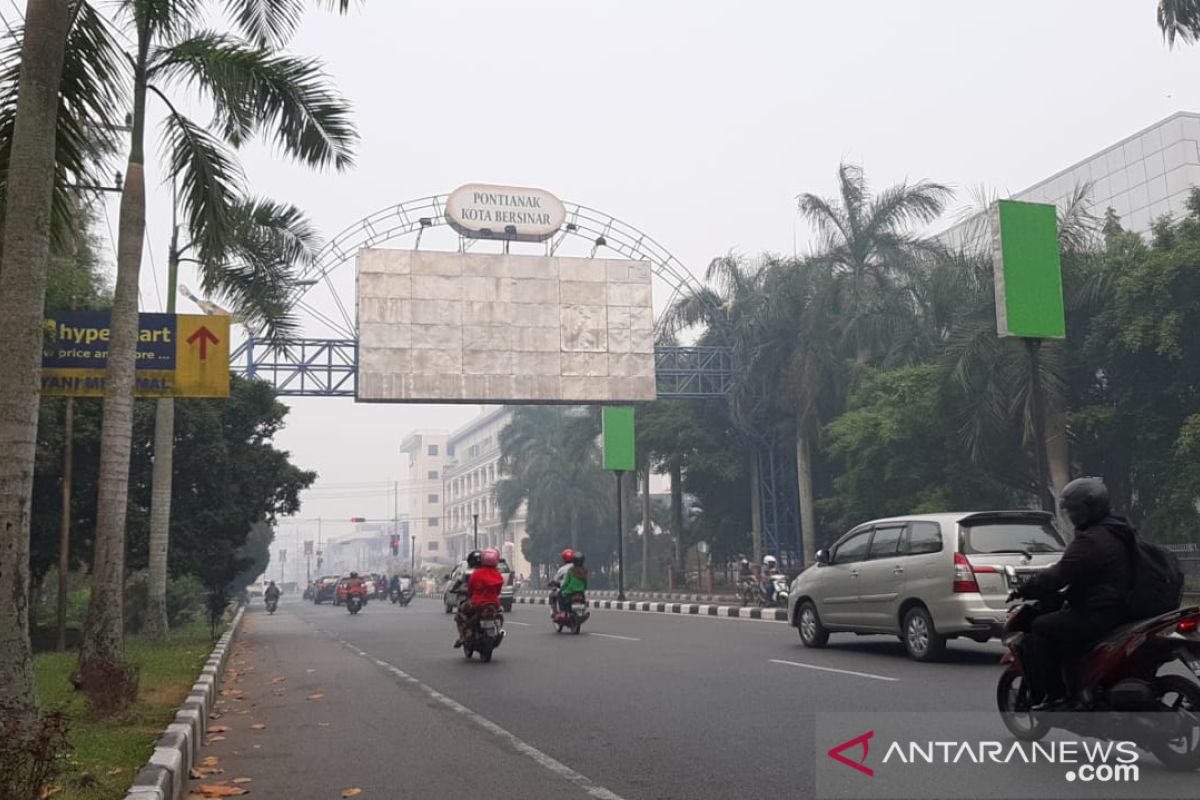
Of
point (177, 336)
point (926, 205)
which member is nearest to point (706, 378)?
point (926, 205)

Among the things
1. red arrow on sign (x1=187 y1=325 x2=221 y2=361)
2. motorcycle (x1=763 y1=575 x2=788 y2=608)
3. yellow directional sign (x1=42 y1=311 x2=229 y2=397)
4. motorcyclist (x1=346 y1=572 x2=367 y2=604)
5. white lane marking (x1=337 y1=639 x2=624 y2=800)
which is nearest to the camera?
white lane marking (x1=337 y1=639 x2=624 y2=800)

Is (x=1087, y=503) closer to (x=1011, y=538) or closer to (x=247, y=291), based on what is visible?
(x=1011, y=538)

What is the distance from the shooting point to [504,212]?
126 feet

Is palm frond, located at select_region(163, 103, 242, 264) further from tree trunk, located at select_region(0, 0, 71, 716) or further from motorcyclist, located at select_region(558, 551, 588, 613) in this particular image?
motorcyclist, located at select_region(558, 551, 588, 613)

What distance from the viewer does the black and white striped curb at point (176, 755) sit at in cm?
597

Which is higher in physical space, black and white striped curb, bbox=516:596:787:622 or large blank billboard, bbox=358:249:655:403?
large blank billboard, bbox=358:249:655:403

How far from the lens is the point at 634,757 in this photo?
7.41m

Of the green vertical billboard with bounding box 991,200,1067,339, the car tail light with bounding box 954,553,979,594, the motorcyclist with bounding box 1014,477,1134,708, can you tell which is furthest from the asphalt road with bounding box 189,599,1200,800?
the green vertical billboard with bounding box 991,200,1067,339

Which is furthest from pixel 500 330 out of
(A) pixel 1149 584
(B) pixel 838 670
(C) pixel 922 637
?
(A) pixel 1149 584

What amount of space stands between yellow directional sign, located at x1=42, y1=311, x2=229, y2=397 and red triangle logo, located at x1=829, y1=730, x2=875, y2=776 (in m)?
9.01

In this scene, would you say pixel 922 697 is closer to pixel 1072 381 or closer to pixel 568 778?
pixel 568 778

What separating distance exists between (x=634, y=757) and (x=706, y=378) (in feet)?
122

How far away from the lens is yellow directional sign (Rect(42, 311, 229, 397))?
43.1 ft

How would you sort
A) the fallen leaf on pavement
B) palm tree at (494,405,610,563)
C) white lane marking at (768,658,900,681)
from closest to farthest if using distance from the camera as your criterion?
the fallen leaf on pavement, white lane marking at (768,658,900,681), palm tree at (494,405,610,563)
